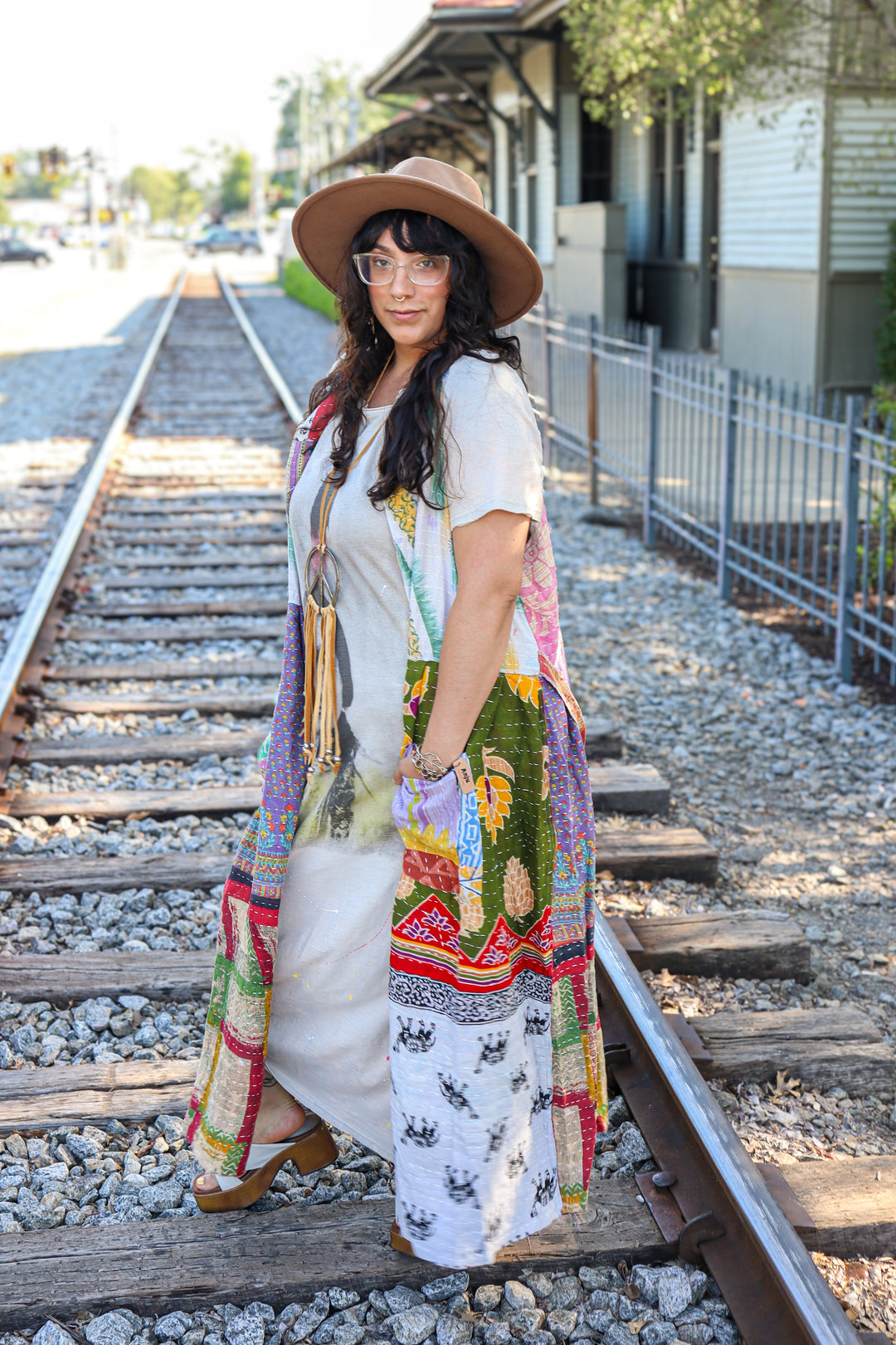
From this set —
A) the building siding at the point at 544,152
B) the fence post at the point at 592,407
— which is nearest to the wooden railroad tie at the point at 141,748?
the fence post at the point at 592,407

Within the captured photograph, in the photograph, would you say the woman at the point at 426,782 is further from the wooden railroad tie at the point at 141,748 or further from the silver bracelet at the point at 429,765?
the wooden railroad tie at the point at 141,748

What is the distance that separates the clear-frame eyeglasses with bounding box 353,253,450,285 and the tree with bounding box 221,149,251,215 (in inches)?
5249

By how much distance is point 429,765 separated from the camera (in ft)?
7.06

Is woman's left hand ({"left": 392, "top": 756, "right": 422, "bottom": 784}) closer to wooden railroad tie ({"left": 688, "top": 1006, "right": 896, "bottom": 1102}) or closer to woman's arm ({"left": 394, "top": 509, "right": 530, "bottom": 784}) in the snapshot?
woman's arm ({"left": 394, "top": 509, "right": 530, "bottom": 784})

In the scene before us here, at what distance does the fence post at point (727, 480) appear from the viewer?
7402 mm

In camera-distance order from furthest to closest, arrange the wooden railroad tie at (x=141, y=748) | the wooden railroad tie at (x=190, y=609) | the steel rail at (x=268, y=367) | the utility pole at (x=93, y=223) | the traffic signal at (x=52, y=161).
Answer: the utility pole at (x=93, y=223), the traffic signal at (x=52, y=161), the steel rail at (x=268, y=367), the wooden railroad tie at (x=190, y=609), the wooden railroad tie at (x=141, y=748)

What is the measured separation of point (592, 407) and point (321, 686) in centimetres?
784

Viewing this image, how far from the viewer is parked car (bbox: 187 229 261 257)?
251 feet

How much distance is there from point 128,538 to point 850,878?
5.35 metres

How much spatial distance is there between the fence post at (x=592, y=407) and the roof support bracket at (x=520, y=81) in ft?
35.0

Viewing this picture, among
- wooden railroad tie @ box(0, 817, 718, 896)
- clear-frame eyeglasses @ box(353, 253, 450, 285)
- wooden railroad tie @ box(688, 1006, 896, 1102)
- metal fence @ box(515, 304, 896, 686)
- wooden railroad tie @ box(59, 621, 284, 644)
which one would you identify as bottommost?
wooden railroad tie @ box(688, 1006, 896, 1102)

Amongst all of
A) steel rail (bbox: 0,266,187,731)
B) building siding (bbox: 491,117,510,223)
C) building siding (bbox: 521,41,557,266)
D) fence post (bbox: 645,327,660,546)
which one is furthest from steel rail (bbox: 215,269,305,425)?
building siding (bbox: 491,117,510,223)

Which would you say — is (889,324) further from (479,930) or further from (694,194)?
(479,930)

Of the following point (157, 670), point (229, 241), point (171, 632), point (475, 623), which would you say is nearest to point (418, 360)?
point (475, 623)
